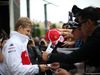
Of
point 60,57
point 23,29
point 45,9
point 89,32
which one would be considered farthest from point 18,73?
point 45,9

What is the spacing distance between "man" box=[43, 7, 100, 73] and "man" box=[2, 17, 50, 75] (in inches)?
33.0

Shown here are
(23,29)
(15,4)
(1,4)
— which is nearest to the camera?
(23,29)

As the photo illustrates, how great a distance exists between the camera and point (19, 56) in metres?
2.82

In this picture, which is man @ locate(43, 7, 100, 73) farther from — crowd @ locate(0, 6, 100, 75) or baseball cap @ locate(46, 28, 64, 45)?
baseball cap @ locate(46, 28, 64, 45)

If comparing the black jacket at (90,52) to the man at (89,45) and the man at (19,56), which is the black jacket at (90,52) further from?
the man at (19,56)

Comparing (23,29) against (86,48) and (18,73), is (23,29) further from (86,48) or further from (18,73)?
(86,48)

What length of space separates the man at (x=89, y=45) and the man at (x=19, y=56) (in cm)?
84

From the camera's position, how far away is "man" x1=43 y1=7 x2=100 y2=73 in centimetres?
169

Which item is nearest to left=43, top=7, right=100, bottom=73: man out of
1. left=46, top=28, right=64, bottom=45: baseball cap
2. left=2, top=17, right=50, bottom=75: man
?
left=2, top=17, right=50, bottom=75: man

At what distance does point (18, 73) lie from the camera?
2752 mm

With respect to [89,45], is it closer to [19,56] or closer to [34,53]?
[19,56]

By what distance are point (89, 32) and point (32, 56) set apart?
9.04 ft

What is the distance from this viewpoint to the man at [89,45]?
1689 millimetres

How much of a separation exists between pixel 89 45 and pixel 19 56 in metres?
1.37
